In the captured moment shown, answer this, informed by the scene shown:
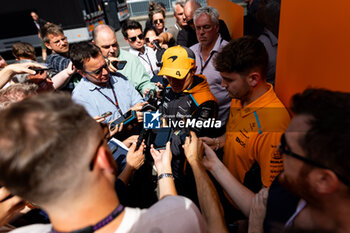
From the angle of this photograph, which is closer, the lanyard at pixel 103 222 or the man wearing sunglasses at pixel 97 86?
the lanyard at pixel 103 222

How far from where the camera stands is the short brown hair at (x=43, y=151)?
2.33 feet

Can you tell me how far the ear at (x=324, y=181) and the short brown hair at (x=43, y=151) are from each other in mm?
944

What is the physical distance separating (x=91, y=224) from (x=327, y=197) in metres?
0.98

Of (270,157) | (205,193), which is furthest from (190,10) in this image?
(205,193)

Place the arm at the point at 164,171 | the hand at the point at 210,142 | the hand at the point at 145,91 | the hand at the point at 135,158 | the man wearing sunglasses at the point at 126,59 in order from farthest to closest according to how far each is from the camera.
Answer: the man wearing sunglasses at the point at 126,59 < the hand at the point at 145,91 < the hand at the point at 210,142 < the hand at the point at 135,158 < the arm at the point at 164,171

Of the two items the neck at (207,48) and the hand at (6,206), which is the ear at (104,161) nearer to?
the hand at (6,206)

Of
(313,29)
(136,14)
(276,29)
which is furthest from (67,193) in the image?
(136,14)

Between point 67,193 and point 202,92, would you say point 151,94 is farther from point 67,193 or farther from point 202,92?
point 67,193

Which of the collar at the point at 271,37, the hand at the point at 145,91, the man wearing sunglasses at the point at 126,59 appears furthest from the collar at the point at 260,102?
the man wearing sunglasses at the point at 126,59

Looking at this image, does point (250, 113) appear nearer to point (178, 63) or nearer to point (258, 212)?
point (258, 212)

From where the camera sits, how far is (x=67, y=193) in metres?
0.77

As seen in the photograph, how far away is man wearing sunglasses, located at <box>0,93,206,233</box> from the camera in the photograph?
72cm

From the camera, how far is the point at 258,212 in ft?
4.14

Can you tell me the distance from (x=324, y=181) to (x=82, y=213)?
3.25ft
